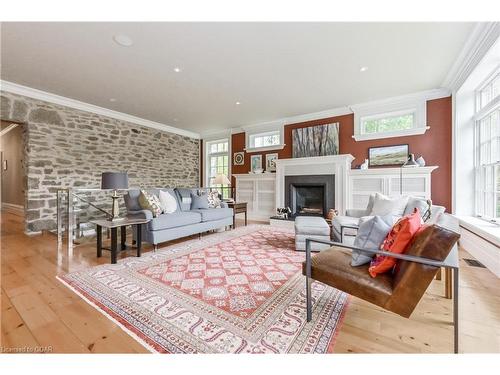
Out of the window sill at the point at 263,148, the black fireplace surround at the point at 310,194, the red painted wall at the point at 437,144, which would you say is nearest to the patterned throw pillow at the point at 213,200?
A: the black fireplace surround at the point at 310,194

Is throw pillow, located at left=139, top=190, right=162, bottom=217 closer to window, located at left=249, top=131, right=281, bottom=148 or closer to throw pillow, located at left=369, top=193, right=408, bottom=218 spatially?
throw pillow, located at left=369, top=193, right=408, bottom=218

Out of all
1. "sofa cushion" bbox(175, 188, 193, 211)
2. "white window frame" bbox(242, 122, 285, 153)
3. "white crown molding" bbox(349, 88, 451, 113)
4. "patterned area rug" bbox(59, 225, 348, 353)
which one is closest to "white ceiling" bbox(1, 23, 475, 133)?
"white crown molding" bbox(349, 88, 451, 113)

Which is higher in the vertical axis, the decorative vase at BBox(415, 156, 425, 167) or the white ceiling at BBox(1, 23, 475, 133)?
the white ceiling at BBox(1, 23, 475, 133)

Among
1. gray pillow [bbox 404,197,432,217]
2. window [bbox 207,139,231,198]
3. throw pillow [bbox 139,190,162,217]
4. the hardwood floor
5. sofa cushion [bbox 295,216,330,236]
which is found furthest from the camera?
window [bbox 207,139,231,198]

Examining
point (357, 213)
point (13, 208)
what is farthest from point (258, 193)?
point (13, 208)

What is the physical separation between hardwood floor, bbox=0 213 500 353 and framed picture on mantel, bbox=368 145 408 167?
8.50ft

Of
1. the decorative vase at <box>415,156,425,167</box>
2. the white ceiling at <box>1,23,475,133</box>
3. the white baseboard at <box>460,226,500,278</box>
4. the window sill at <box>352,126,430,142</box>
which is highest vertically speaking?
the white ceiling at <box>1,23,475,133</box>

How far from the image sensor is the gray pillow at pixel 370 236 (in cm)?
145

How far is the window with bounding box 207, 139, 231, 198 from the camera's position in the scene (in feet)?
23.0

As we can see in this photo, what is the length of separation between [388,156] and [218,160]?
4.83 metres

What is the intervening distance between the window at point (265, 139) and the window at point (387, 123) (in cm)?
212

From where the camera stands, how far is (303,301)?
1791 millimetres

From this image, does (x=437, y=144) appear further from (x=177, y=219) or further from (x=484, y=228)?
(x=177, y=219)

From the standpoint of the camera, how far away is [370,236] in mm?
1460
